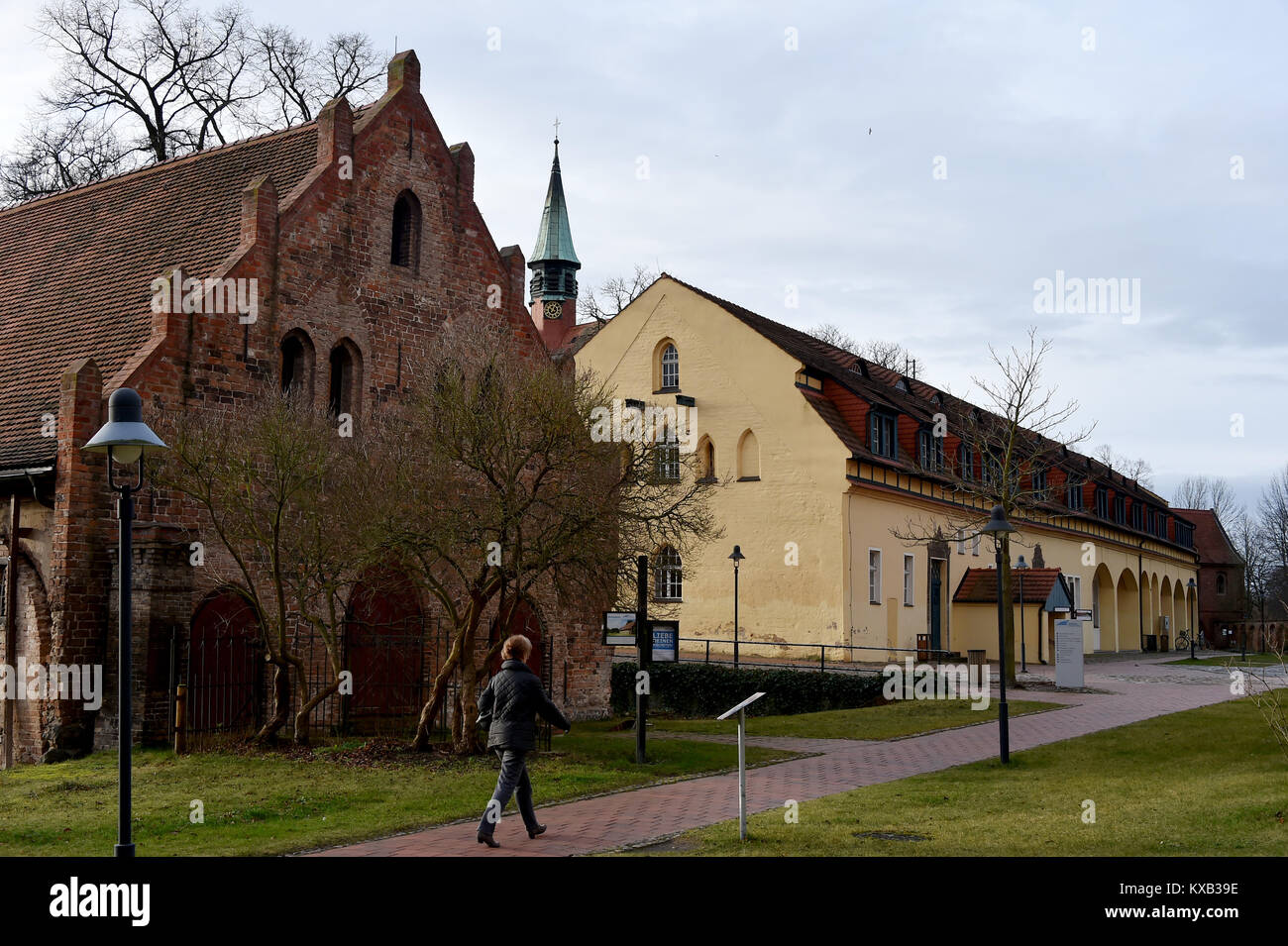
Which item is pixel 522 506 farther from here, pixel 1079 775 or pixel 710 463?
pixel 710 463

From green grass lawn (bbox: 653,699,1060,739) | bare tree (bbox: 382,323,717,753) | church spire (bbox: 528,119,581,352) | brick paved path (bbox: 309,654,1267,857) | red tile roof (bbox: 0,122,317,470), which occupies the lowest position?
green grass lawn (bbox: 653,699,1060,739)

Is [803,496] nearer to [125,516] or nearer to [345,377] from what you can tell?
[345,377]

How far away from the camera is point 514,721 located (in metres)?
10.9

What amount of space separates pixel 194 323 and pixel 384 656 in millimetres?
6402

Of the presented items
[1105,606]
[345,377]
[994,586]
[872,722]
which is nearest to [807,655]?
[994,586]

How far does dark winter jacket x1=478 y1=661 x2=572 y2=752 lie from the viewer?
10812mm

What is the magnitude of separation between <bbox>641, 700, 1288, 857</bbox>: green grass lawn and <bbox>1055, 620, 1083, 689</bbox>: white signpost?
37.7 ft

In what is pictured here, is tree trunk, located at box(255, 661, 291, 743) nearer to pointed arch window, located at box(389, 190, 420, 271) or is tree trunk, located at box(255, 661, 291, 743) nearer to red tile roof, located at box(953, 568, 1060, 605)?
pointed arch window, located at box(389, 190, 420, 271)

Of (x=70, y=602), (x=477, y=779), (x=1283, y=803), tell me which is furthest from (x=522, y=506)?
(x=1283, y=803)

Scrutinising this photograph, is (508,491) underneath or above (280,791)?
above

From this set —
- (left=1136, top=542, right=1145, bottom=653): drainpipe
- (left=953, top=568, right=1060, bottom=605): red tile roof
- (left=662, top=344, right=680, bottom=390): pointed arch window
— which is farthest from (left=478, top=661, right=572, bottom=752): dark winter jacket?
(left=1136, top=542, right=1145, bottom=653): drainpipe

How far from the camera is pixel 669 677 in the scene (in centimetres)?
2883

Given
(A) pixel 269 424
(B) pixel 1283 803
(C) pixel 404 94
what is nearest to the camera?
(B) pixel 1283 803

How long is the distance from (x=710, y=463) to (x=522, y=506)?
21758 mm
